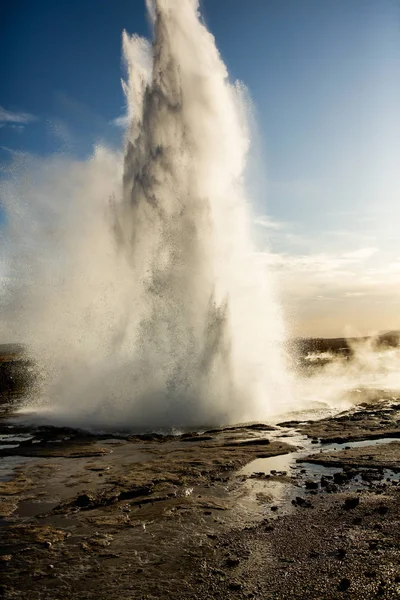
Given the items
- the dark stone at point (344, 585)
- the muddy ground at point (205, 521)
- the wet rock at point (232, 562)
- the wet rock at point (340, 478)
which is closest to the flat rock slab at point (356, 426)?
the muddy ground at point (205, 521)

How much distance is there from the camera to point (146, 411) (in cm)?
2100

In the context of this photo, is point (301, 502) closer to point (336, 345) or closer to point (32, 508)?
point (32, 508)

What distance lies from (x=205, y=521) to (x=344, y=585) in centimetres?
343

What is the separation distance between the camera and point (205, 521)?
8.66 meters

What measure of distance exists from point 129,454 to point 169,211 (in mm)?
15422

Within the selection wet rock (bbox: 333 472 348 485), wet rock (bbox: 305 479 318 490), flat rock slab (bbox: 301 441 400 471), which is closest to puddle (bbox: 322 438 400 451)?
flat rock slab (bbox: 301 441 400 471)

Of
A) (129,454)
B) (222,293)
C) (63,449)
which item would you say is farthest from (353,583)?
(222,293)

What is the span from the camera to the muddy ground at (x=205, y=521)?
20.6 feet

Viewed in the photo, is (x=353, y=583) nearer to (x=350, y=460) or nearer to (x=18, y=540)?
(x=18, y=540)

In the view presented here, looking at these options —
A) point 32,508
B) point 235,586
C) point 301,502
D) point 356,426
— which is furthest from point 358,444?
point 32,508

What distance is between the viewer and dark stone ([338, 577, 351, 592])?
5870 millimetres

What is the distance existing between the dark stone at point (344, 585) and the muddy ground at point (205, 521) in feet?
0.10

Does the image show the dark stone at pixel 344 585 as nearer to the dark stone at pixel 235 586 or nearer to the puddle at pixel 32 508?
the dark stone at pixel 235 586

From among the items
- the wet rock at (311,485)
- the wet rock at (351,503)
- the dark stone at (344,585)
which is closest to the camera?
the dark stone at (344,585)
